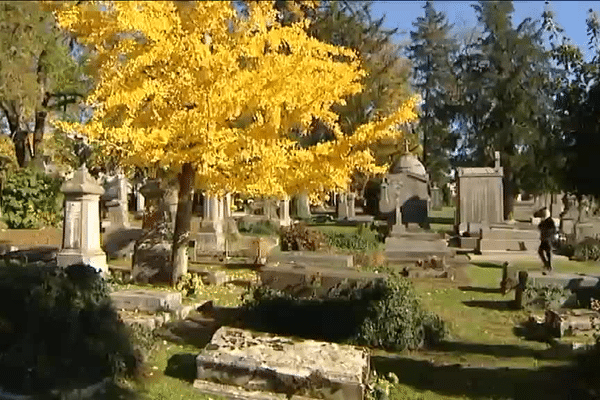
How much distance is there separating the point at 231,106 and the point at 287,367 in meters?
3.90

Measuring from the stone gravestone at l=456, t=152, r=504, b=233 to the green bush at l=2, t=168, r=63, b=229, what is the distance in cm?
1669

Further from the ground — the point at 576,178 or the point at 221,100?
the point at 221,100

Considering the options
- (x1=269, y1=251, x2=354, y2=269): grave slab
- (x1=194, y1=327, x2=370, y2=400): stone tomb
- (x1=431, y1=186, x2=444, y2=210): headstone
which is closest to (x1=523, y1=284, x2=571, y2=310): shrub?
(x1=269, y1=251, x2=354, y2=269): grave slab

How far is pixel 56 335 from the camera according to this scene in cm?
623

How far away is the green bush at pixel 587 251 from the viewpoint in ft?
67.7

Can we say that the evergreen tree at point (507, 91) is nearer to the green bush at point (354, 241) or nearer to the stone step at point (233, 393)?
the green bush at point (354, 241)

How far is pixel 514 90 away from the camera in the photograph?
39062 mm

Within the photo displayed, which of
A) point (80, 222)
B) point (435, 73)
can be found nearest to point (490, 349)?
point (80, 222)

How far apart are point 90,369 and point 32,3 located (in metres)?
3.90

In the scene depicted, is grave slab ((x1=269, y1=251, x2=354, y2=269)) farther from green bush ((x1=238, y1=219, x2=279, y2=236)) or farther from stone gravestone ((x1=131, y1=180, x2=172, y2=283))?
green bush ((x1=238, y1=219, x2=279, y2=236))

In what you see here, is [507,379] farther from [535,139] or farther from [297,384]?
[535,139]

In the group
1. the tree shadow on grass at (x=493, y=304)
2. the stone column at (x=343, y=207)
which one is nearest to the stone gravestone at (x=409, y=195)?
the stone column at (x=343, y=207)

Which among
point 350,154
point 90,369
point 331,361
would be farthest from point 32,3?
point 350,154

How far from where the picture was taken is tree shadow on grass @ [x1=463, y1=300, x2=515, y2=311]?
12.3 m
